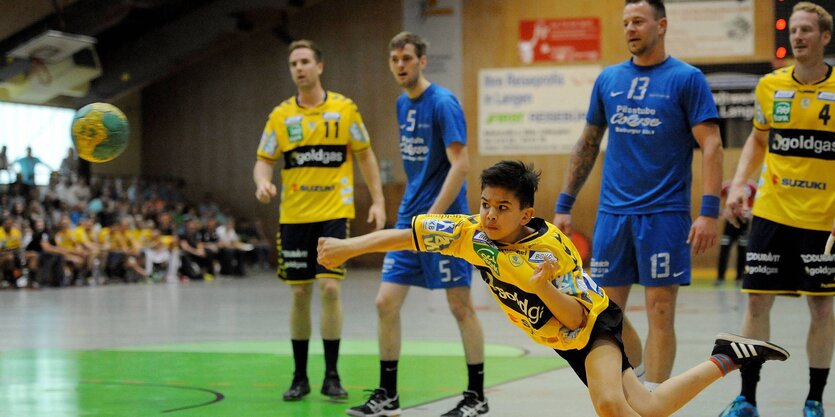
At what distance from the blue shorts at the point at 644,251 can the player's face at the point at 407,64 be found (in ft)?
5.27

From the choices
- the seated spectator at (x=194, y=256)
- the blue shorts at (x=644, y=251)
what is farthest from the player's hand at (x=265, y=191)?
the seated spectator at (x=194, y=256)

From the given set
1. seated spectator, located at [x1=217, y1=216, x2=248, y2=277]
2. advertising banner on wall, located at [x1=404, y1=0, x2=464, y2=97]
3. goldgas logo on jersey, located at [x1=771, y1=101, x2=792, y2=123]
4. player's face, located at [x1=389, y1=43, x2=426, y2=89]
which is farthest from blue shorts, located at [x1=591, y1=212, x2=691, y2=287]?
advertising banner on wall, located at [x1=404, y1=0, x2=464, y2=97]

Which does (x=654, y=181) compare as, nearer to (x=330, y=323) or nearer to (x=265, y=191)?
(x=330, y=323)

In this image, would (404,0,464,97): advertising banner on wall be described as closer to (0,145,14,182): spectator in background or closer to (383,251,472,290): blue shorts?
(0,145,14,182): spectator in background

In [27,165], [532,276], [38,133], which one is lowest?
[532,276]

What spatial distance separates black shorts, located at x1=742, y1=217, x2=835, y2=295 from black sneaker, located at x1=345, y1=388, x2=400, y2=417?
2209 millimetres

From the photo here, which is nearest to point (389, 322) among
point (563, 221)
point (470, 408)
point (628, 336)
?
point (470, 408)

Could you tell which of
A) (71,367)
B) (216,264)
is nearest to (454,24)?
(216,264)

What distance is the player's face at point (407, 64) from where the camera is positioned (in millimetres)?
6438

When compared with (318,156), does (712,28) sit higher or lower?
higher

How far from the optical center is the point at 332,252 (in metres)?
4.29

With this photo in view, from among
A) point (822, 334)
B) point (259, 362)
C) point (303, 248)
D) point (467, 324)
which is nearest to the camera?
point (822, 334)

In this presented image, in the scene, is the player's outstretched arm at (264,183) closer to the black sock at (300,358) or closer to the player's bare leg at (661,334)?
the black sock at (300,358)

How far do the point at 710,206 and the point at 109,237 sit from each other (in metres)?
18.7
